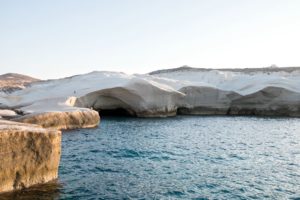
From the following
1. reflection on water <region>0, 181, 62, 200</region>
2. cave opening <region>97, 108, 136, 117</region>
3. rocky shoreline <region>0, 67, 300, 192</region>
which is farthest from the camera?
cave opening <region>97, 108, 136, 117</region>

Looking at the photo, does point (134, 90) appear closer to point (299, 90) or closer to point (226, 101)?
point (226, 101)

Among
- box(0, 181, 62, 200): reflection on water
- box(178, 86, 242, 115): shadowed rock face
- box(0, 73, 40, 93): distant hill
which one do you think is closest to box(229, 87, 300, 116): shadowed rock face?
box(178, 86, 242, 115): shadowed rock face

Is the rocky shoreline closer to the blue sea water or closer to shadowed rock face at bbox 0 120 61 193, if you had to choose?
the blue sea water

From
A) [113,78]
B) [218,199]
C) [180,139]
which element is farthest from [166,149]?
[113,78]

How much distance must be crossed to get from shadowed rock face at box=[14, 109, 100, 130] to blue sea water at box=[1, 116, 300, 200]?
1.82 m

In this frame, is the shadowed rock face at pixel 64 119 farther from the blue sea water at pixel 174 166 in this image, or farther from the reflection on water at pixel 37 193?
the reflection on water at pixel 37 193

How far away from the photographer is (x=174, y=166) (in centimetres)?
2042

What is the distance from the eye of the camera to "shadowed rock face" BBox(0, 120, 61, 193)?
45.9 feet

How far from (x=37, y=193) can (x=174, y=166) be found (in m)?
8.18

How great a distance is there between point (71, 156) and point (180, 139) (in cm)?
1085

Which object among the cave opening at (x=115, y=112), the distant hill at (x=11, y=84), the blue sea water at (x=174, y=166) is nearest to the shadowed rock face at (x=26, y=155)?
the blue sea water at (x=174, y=166)

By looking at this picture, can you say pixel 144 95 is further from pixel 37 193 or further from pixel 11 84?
pixel 11 84

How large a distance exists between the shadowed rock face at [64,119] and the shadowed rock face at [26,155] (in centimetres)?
1356

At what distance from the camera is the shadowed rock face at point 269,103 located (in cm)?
5456
